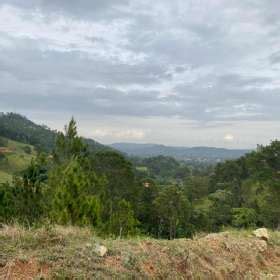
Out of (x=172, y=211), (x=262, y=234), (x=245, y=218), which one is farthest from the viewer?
(x=172, y=211)

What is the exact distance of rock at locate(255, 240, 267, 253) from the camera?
712cm

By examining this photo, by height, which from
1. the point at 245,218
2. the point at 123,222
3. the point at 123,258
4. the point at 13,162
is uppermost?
the point at 123,258

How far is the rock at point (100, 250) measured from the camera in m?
5.12

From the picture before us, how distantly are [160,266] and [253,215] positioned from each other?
115 feet

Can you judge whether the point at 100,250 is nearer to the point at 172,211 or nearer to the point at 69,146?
the point at 69,146

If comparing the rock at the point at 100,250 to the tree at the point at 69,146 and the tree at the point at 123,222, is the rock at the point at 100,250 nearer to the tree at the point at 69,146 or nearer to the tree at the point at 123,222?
the tree at the point at 123,222

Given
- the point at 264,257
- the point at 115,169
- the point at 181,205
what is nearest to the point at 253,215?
the point at 181,205

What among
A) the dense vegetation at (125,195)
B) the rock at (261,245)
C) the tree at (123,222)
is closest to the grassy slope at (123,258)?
the rock at (261,245)

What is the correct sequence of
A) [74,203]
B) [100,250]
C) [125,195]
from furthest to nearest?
[125,195]
[74,203]
[100,250]

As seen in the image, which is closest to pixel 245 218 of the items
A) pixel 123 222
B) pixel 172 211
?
pixel 172 211

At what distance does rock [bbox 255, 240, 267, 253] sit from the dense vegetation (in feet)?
10.4

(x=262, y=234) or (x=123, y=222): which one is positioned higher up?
(x=262, y=234)

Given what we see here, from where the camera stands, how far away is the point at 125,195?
35688 mm

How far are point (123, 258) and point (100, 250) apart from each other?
0.33 m
